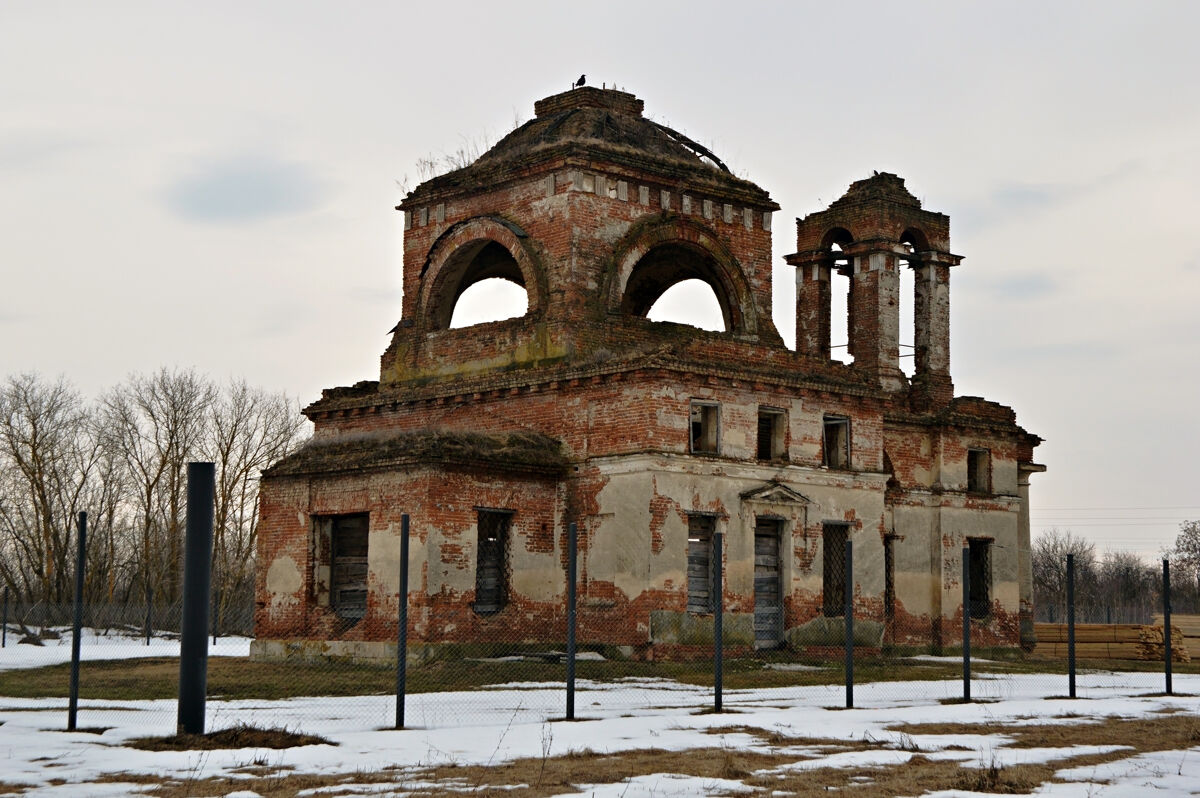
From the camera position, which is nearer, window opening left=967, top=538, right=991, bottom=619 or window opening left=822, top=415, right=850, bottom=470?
window opening left=822, top=415, right=850, bottom=470

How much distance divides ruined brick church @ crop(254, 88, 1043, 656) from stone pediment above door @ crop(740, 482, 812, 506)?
44 mm

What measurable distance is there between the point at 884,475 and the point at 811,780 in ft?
59.4

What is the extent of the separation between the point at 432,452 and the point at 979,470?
14240 mm

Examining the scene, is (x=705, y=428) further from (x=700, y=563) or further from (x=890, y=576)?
(x=890, y=576)

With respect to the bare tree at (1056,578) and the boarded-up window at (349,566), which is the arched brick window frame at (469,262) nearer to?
the boarded-up window at (349,566)

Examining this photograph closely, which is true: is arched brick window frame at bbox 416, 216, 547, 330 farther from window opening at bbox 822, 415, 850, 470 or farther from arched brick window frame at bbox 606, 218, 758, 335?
window opening at bbox 822, 415, 850, 470

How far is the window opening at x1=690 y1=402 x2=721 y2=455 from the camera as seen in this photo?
88.2 ft

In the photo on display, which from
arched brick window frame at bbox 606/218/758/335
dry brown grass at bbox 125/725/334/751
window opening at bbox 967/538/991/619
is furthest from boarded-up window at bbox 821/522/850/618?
dry brown grass at bbox 125/725/334/751

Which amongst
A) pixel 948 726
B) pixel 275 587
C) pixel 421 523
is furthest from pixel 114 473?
pixel 948 726

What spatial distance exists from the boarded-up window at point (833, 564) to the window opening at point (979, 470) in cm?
596

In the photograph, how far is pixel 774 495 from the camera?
89.9 ft

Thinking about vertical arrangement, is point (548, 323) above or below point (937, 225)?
below

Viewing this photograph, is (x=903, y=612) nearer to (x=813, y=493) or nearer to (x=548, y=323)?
(x=813, y=493)

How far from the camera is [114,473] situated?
5394cm
